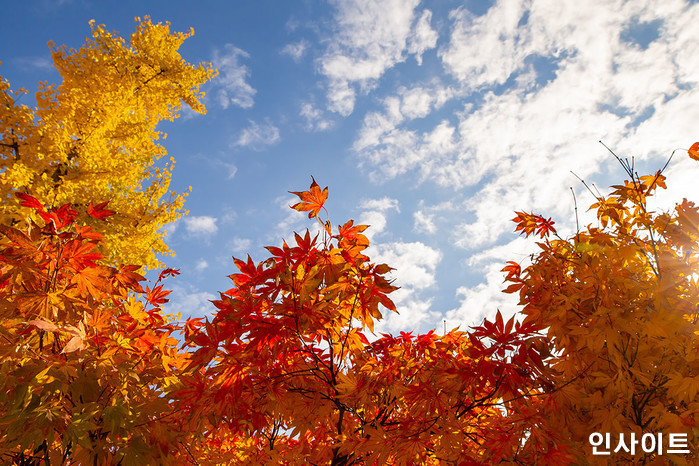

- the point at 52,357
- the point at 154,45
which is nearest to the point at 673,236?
→ the point at 52,357

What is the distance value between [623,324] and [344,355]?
1.56 m

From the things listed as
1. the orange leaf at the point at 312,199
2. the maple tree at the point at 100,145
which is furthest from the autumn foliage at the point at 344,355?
the maple tree at the point at 100,145

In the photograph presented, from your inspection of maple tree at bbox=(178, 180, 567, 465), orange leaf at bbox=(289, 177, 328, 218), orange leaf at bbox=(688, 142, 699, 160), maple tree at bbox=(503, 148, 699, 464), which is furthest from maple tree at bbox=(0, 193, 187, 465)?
orange leaf at bbox=(688, 142, 699, 160)

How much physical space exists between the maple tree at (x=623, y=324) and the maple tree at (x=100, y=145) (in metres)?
7.78

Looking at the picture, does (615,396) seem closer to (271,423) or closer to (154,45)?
(271,423)

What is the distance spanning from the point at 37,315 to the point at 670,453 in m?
3.35

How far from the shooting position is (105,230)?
27.4 ft

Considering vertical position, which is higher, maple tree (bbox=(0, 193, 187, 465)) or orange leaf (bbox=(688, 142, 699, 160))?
orange leaf (bbox=(688, 142, 699, 160))

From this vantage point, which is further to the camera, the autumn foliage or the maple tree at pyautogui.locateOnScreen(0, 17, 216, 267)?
the maple tree at pyautogui.locateOnScreen(0, 17, 216, 267)

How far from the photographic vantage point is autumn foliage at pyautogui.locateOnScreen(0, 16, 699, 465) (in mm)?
1993

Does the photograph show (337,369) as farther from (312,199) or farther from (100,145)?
(100,145)

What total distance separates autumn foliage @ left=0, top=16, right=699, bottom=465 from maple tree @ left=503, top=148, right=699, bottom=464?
0.01m

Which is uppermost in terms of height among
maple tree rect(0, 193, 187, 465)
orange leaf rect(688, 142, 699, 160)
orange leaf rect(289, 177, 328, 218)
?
orange leaf rect(688, 142, 699, 160)

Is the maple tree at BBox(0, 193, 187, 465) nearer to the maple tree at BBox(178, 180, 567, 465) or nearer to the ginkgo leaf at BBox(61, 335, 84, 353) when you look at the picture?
the ginkgo leaf at BBox(61, 335, 84, 353)
